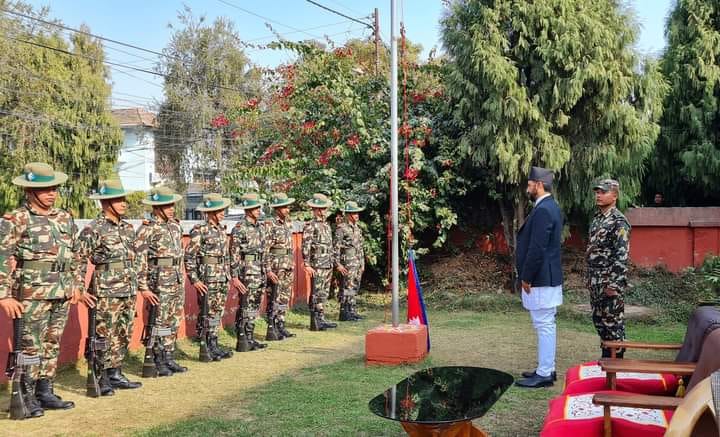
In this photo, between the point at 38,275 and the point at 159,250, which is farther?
the point at 159,250

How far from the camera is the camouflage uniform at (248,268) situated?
7324mm

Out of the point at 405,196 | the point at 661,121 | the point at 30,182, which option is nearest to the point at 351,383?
the point at 30,182

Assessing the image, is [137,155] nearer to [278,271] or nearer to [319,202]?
[319,202]

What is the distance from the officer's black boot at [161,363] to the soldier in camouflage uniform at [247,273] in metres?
1.21

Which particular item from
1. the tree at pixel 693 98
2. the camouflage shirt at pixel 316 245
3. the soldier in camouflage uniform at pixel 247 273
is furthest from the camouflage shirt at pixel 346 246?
the tree at pixel 693 98

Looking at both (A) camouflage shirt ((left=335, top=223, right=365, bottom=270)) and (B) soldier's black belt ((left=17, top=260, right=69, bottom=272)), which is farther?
(A) camouflage shirt ((left=335, top=223, right=365, bottom=270))

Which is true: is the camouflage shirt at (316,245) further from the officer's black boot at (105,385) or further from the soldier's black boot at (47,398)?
the soldier's black boot at (47,398)

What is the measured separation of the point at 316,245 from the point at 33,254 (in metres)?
4.39

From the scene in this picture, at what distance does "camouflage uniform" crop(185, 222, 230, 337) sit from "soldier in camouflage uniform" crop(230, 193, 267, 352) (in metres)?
0.39

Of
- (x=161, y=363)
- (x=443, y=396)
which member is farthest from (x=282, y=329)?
(x=443, y=396)

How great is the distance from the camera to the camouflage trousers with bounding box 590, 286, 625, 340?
5309 millimetres

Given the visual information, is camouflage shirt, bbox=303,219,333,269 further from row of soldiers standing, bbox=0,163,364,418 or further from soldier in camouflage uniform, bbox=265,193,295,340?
soldier in camouflage uniform, bbox=265,193,295,340

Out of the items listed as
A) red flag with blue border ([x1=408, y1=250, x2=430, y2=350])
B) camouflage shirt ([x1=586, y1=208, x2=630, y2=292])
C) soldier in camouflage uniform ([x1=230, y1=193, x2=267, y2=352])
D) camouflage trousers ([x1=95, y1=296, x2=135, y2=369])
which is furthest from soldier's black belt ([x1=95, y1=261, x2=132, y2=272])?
camouflage shirt ([x1=586, y1=208, x2=630, y2=292])

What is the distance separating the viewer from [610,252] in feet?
17.6
